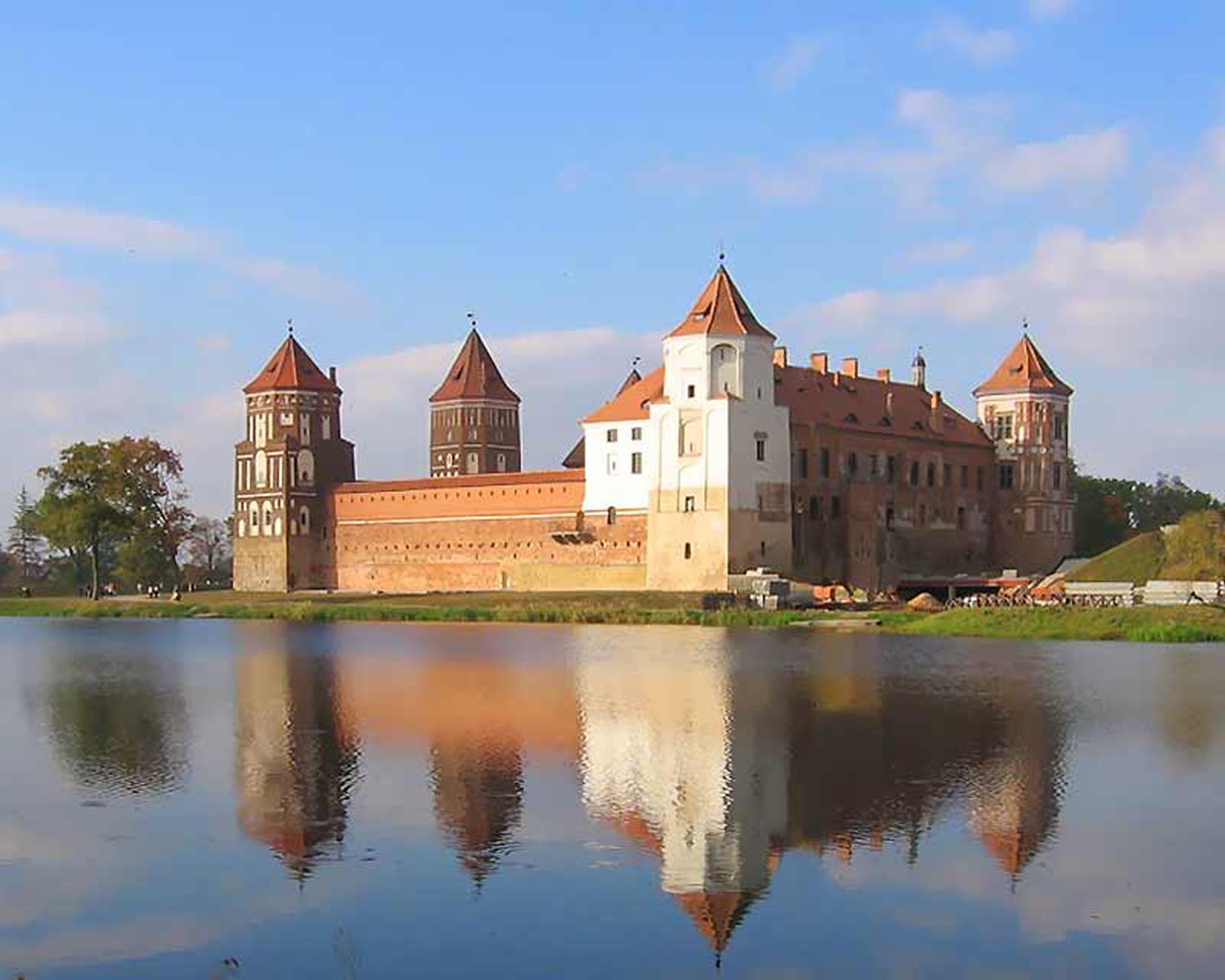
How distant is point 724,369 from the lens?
166ft

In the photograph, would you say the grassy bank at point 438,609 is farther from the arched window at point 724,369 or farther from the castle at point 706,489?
the arched window at point 724,369

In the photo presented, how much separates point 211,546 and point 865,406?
132ft

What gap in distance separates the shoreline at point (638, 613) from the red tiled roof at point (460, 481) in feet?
18.1

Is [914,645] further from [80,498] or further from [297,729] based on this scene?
[80,498]

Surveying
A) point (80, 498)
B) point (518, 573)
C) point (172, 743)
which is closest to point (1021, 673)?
point (172, 743)

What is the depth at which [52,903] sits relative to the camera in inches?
414

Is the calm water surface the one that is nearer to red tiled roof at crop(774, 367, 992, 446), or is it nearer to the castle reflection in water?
the castle reflection in water

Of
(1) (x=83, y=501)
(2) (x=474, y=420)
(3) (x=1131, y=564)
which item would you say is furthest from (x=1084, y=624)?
(2) (x=474, y=420)

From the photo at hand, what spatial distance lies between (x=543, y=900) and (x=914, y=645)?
2301cm

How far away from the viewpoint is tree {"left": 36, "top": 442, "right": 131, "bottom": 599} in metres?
55.9

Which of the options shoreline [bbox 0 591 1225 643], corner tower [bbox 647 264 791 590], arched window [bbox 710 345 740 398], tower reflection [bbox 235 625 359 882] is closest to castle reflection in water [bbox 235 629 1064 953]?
tower reflection [bbox 235 625 359 882]

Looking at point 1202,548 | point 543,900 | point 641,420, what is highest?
point 641,420

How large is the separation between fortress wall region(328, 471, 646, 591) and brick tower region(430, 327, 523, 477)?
9574 millimetres

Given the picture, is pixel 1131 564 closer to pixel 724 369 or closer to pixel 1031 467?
pixel 724 369
